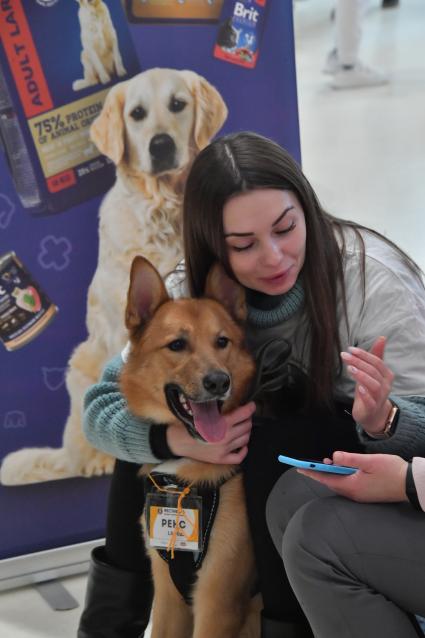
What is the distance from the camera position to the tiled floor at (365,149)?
7.36 feet

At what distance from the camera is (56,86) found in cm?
197

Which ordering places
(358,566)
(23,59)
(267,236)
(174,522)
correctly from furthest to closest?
(23,59) → (174,522) → (267,236) → (358,566)

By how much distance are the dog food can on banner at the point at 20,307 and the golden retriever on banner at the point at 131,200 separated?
0.11m

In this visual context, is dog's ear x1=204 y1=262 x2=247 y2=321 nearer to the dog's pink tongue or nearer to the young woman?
the young woman

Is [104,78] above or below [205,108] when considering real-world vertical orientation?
above

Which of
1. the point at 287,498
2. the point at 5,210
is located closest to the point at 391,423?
the point at 287,498

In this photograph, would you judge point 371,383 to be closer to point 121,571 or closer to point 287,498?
point 287,498

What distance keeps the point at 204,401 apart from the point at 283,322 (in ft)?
0.75

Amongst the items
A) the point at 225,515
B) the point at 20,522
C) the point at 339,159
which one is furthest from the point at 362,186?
the point at 225,515

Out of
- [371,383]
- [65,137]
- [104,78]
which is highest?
[104,78]

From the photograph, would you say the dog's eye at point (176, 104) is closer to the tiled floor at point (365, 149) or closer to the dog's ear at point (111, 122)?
the dog's ear at point (111, 122)

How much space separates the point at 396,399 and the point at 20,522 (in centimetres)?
120

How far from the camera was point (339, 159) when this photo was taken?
5.02 m

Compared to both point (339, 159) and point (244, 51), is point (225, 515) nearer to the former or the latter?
point (244, 51)
